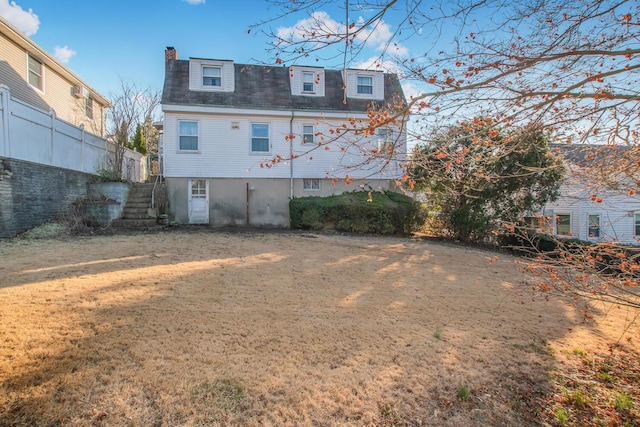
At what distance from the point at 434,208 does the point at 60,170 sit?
43.3 ft

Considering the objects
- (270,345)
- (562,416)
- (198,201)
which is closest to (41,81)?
(198,201)

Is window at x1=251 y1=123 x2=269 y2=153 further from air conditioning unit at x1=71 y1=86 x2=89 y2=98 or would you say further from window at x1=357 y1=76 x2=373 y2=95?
air conditioning unit at x1=71 y1=86 x2=89 y2=98

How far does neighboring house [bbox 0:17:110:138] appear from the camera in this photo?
11906 mm

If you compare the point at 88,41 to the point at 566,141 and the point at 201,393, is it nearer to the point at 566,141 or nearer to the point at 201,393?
the point at 201,393

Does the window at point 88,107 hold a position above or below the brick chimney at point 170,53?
below

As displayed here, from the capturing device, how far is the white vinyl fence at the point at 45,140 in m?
8.36

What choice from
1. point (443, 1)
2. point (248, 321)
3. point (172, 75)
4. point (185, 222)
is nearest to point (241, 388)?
point (248, 321)

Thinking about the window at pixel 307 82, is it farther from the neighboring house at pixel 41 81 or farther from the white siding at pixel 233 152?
the neighboring house at pixel 41 81

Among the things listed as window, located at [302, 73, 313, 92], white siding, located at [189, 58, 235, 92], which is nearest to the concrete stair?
white siding, located at [189, 58, 235, 92]

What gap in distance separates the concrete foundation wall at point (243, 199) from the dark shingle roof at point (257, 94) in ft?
10.5

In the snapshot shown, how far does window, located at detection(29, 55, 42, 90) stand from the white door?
23.6 feet

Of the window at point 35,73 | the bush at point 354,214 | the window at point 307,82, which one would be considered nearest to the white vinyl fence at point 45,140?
the window at point 35,73

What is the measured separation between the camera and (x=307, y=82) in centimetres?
1555

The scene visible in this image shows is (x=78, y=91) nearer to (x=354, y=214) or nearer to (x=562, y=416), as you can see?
(x=354, y=214)
